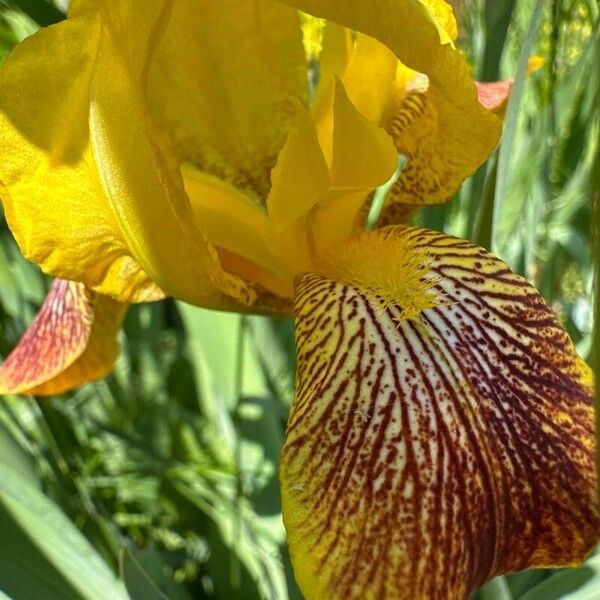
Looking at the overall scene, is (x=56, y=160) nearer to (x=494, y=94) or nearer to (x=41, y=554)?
(x=41, y=554)

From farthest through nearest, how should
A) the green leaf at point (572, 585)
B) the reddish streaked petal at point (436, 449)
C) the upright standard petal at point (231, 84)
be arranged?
the upright standard petal at point (231, 84)
the green leaf at point (572, 585)
the reddish streaked petal at point (436, 449)

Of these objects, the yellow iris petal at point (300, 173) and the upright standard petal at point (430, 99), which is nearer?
the upright standard petal at point (430, 99)

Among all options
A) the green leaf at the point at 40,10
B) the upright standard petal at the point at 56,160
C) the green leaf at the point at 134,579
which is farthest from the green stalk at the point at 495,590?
the green leaf at the point at 40,10

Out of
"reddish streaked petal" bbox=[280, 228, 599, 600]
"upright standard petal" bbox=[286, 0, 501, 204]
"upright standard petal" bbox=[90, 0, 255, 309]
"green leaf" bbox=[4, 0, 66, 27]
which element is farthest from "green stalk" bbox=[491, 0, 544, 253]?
"green leaf" bbox=[4, 0, 66, 27]

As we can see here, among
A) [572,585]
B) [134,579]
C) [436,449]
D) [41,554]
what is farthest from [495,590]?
[41,554]

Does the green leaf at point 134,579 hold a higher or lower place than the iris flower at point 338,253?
lower

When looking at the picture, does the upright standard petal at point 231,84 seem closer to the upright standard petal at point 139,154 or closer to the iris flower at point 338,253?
the iris flower at point 338,253
